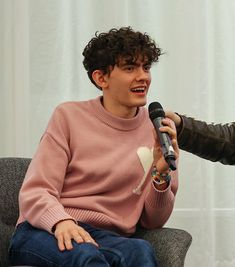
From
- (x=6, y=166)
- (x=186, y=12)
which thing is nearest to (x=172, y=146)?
(x=6, y=166)

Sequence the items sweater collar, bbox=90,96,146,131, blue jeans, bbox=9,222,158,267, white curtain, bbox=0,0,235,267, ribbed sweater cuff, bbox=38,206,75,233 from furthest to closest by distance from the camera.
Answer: white curtain, bbox=0,0,235,267, sweater collar, bbox=90,96,146,131, ribbed sweater cuff, bbox=38,206,75,233, blue jeans, bbox=9,222,158,267

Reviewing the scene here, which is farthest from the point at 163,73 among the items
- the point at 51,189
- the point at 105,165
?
the point at 51,189

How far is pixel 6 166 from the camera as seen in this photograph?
1.60 m

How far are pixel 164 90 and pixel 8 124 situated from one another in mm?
713

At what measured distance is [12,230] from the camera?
1545 millimetres

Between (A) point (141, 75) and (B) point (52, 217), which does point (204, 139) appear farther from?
(B) point (52, 217)

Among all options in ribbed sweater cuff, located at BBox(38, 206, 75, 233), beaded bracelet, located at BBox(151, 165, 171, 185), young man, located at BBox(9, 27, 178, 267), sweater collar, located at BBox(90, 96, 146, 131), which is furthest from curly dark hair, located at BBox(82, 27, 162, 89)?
ribbed sweater cuff, located at BBox(38, 206, 75, 233)

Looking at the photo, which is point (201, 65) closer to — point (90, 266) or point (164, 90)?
point (164, 90)

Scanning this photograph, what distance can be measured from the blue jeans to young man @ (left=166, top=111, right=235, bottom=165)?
1.40ft

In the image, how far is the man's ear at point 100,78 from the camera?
152cm

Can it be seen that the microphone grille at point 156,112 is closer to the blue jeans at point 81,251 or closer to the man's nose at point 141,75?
the man's nose at point 141,75

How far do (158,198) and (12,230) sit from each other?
491 mm

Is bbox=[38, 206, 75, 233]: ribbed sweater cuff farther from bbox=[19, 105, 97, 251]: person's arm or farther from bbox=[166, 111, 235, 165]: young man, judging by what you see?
bbox=[166, 111, 235, 165]: young man

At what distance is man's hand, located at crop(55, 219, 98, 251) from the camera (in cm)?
119
